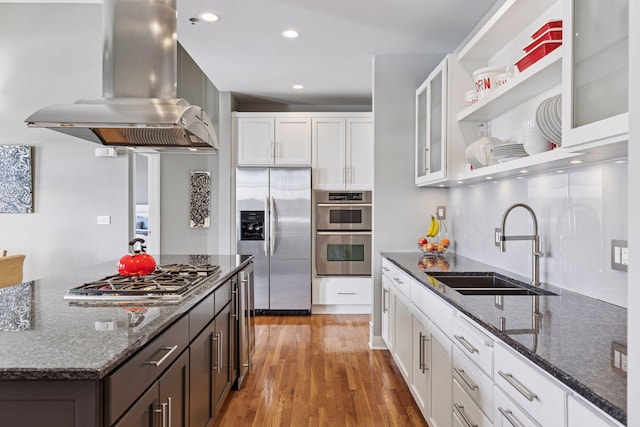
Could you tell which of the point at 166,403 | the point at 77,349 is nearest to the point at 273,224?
the point at 166,403

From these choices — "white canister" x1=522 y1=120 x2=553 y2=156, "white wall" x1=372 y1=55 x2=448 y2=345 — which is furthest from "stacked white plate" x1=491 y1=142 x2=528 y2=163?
"white wall" x1=372 y1=55 x2=448 y2=345

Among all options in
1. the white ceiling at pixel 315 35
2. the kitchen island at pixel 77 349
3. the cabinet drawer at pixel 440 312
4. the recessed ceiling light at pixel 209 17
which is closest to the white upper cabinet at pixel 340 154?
the white ceiling at pixel 315 35

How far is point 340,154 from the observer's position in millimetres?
5336

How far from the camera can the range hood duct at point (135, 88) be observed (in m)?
2.18

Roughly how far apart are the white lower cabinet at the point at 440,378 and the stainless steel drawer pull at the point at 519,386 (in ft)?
1.98

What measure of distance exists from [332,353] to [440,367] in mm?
1870

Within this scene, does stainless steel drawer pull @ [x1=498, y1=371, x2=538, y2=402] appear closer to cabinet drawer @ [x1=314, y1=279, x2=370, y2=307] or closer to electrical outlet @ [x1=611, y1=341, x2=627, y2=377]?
electrical outlet @ [x1=611, y1=341, x2=627, y2=377]

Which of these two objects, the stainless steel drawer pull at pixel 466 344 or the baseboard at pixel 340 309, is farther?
the baseboard at pixel 340 309

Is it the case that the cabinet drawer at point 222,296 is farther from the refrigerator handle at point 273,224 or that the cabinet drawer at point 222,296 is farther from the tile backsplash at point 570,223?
the refrigerator handle at point 273,224

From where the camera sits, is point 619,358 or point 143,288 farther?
point 143,288

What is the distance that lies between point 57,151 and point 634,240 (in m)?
5.87

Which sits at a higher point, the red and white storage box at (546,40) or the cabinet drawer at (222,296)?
the red and white storage box at (546,40)

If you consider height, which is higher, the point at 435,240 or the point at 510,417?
the point at 435,240

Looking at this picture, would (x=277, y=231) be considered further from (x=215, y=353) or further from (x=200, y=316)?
(x=200, y=316)
